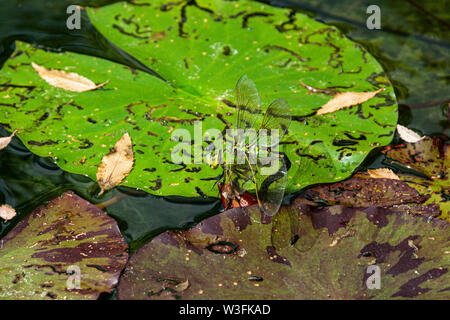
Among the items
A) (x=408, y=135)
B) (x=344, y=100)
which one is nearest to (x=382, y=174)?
(x=408, y=135)

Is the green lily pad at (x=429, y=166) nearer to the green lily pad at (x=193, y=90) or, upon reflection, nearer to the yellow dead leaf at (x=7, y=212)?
the green lily pad at (x=193, y=90)

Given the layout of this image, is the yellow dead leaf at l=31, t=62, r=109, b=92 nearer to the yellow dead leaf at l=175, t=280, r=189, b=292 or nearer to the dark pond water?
the dark pond water

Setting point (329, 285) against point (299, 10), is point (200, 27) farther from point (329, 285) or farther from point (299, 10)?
point (329, 285)

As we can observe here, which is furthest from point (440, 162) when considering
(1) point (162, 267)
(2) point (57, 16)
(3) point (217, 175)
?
(2) point (57, 16)

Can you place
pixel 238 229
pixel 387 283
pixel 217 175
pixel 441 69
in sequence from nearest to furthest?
pixel 387 283 < pixel 238 229 < pixel 217 175 < pixel 441 69

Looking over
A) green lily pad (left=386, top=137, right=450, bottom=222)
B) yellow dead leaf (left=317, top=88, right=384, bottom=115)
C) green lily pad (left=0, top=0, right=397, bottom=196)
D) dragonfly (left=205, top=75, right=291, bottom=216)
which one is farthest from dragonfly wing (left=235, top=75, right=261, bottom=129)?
green lily pad (left=386, top=137, right=450, bottom=222)

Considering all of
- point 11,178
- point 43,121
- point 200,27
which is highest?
point 200,27
